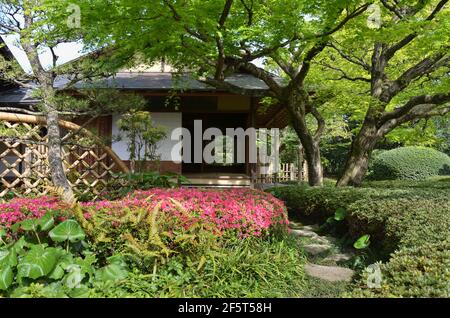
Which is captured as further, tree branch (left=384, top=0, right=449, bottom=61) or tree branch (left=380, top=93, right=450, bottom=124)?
tree branch (left=380, top=93, right=450, bottom=124)

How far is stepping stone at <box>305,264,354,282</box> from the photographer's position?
4.94m

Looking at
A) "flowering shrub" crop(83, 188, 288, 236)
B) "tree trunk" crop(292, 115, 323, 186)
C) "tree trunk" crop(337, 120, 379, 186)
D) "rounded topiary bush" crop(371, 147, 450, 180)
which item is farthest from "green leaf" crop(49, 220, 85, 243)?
"rounded topiary bush" crop(371, 147, 450, 180)

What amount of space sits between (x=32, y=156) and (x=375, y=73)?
944 centimetres

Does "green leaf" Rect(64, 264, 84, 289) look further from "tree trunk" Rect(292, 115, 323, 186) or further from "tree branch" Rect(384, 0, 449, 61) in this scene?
"tree branch" Rect(384, 0, 449, 61)

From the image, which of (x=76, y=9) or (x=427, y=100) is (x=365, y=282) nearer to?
(x=76, y=9)

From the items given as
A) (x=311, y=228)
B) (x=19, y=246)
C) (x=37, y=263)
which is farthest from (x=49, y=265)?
(x=311, y=228)

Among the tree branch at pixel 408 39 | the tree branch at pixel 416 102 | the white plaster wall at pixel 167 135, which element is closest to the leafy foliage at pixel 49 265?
the tree branch at pixel 408 39

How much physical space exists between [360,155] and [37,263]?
861 cm

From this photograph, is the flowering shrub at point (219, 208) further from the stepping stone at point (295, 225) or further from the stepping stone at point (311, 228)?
the stepping stone at point (295, 225)

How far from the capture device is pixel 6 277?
11.4 ft

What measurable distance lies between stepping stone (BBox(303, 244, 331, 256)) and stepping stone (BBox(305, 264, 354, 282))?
1.98ft

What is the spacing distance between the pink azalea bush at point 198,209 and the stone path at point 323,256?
77cm

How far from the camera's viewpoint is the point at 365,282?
3395 millimetres

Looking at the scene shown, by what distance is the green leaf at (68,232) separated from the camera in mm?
3863
